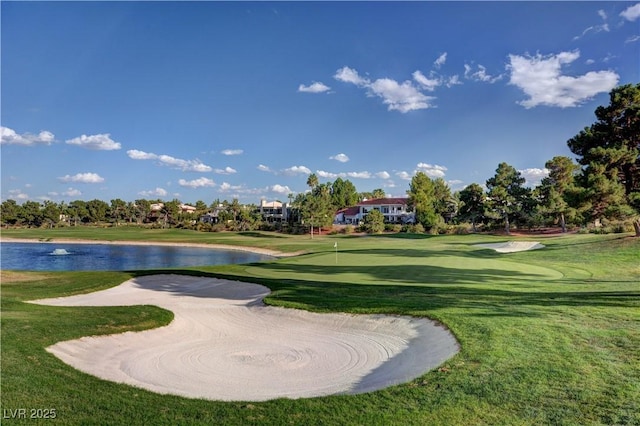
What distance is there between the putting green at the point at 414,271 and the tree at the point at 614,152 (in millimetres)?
5969

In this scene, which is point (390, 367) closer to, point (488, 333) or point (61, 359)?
point (488, 333)

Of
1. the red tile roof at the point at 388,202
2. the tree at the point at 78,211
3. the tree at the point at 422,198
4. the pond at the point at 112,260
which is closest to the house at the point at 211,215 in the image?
the tree at the point at 78,211

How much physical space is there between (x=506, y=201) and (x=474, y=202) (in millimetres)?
5127

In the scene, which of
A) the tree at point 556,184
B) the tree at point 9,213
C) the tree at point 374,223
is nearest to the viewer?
the tree at point 556,184

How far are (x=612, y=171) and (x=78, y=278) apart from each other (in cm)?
3283

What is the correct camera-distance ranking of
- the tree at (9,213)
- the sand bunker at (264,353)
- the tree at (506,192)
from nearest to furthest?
the sand bunker at (264,353), the tree at (506,192), the tree at (9,213)

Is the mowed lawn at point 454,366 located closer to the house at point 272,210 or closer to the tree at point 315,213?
the tree at point 315,213

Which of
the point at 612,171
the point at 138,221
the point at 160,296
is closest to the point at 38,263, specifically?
the point at 160,296

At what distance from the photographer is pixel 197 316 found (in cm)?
1410

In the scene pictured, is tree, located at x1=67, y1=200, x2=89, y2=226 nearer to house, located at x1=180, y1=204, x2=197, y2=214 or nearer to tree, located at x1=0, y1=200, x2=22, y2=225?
tree, located at x1=0, y1=200, x2=22, y2=225

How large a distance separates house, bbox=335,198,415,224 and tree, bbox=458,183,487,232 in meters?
24.3

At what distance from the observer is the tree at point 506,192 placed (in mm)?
66000

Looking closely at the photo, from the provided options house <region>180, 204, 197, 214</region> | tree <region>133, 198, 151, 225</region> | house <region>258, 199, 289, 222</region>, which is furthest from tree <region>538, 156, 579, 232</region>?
tree <region>133, 198, 151, 225</region>

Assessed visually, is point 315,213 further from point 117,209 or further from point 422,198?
point 117,209
